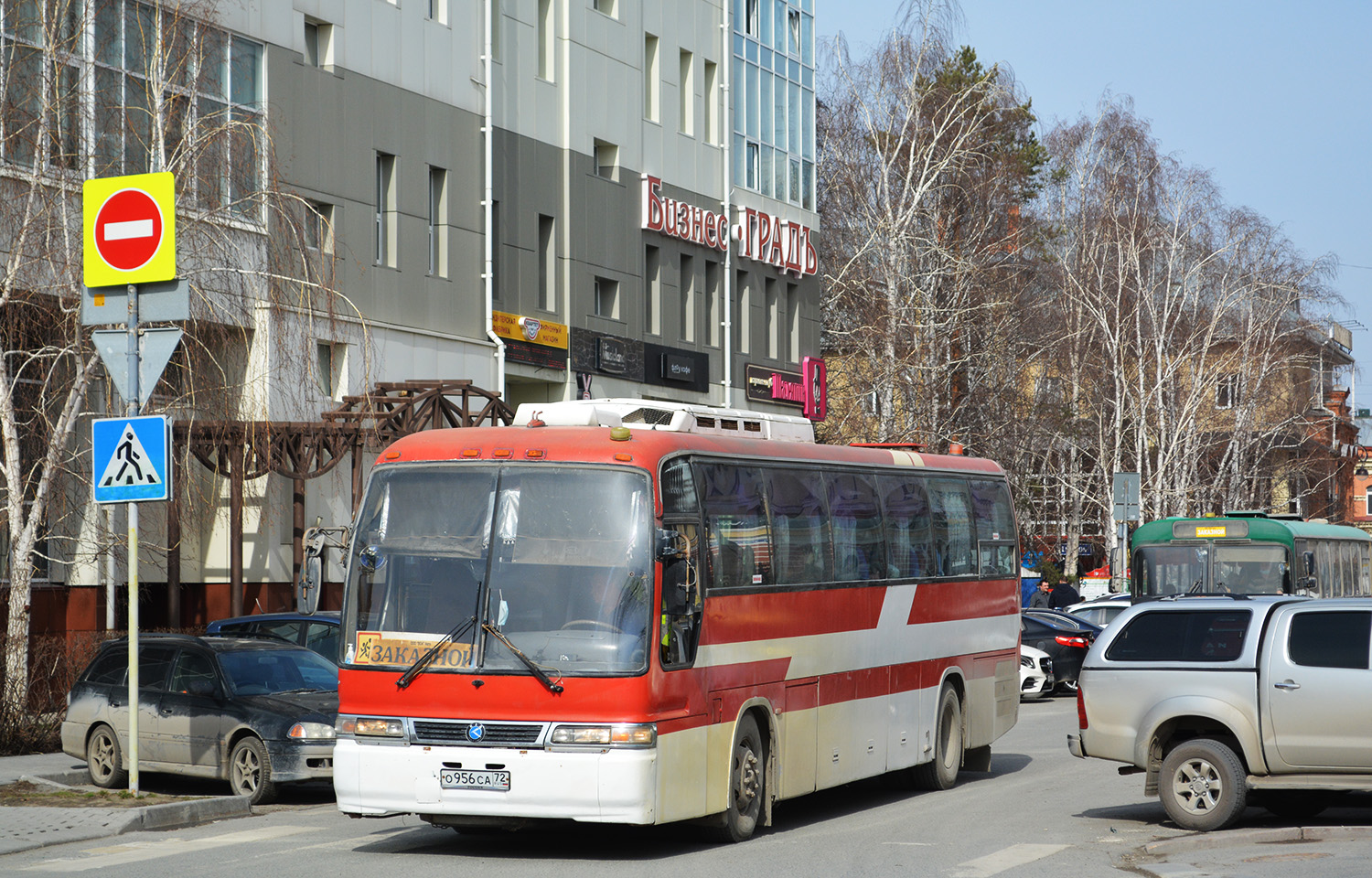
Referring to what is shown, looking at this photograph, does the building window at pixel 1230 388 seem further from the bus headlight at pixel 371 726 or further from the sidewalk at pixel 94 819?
the bus headlight at pixel 371 726

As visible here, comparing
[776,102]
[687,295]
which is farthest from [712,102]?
[687,295]

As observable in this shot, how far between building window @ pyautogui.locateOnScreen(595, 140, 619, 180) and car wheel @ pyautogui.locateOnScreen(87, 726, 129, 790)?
24.5 meters

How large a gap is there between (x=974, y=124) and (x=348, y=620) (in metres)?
32.6

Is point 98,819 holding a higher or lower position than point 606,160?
lower

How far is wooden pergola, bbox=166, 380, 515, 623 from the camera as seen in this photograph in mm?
22594

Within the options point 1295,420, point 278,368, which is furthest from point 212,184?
point 1295,420

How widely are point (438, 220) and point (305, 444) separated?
27.7ft

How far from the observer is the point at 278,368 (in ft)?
63.4

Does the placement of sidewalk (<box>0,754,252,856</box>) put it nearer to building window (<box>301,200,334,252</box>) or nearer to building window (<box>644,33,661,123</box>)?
building window (<box>301,200,334,252</box>)

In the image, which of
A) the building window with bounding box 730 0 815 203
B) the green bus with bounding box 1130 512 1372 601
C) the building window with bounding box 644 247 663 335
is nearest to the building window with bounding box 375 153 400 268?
the building window with bounding box 644 247 663 335

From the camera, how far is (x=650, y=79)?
40.9 m

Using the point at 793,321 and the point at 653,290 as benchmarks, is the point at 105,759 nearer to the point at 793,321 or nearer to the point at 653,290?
the point at 653,290

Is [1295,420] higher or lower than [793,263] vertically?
lower

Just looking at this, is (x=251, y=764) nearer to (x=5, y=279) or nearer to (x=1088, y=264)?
(x=5, y=279)
